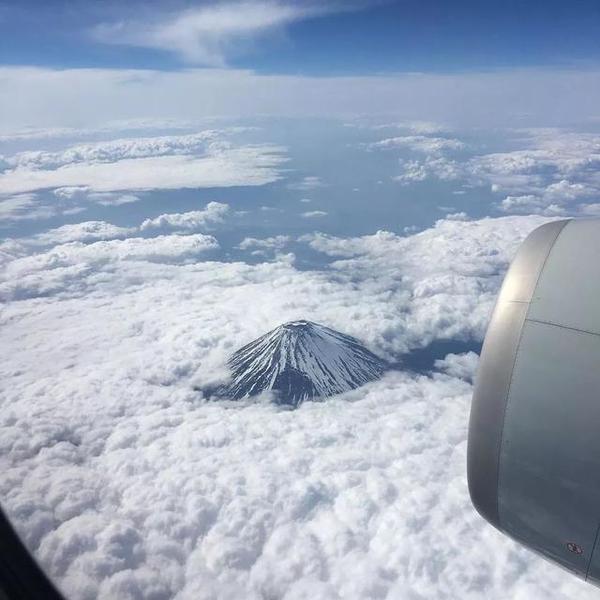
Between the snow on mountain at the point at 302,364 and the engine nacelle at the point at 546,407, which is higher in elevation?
the engine nacelle at the point at 546,407

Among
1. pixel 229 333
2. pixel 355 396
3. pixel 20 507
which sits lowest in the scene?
pixel 355 396

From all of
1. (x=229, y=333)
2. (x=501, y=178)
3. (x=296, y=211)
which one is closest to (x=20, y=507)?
(x=229, y=333)

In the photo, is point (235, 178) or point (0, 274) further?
point (235, 178)

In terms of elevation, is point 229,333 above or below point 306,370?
above

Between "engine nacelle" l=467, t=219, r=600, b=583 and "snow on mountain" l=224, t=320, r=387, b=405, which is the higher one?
"engine nacelle" l=467, t=219, r=600, b=583

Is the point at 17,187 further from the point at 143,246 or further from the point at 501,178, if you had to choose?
the point at 501,178

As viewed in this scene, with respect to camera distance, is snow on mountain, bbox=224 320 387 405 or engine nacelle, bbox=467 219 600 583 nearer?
engine nacelle, bbox=467 219 600 583
